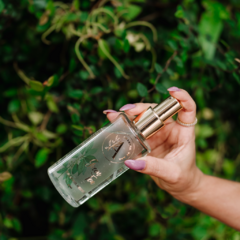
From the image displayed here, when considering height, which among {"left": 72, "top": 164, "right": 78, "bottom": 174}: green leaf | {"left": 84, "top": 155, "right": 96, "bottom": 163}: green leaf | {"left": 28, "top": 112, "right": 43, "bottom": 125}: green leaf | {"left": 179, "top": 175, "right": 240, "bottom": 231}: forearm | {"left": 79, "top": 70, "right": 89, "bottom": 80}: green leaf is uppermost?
{"left": 79, "top": 70, "right": 89, "bottom": 80}: green leaf

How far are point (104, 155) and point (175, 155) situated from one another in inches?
8.6

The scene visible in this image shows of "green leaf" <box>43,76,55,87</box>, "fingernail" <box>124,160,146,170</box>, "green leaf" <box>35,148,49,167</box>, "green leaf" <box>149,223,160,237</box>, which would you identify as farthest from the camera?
"green leaf" <box>149,223,160,237</box>

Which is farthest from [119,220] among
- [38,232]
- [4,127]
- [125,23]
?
[125,23]

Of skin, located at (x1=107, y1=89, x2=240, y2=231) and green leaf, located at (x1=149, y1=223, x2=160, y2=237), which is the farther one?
green leaf, located at (x1=149, y1=223, x2=160, y2=237)

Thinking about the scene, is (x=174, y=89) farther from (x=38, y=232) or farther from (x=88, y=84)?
(x=38, y=232)

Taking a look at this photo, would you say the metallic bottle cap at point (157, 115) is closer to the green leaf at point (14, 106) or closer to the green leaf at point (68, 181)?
the green leaf at point (68, 181)

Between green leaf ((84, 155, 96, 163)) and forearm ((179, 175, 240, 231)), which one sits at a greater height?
green leaf ((84, 155, 96, 163))

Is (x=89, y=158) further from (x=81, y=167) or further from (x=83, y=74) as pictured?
(x=83, y=74)

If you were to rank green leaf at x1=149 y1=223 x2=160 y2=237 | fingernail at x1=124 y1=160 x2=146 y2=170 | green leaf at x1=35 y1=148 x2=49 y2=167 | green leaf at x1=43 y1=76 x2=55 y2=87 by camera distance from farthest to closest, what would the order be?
green leaf at x1=149 y1=223 x2=160 y2=237 < green leaf at x1=35 y1=148 x2=49 y2=167 < green leaf at x1=43 y1=76 x2=55 y2=87 < fingernail at x1=124 y1=160 x2=146 y2=170

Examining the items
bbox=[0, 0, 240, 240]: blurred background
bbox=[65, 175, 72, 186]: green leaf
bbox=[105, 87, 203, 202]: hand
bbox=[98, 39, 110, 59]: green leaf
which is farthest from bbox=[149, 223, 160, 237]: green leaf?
bbox=[98, 39, 110, 59]: green leaf

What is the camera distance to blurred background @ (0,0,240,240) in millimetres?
702

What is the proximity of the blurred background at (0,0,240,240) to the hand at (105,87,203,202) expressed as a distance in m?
0.08

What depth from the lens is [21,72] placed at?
822 mm

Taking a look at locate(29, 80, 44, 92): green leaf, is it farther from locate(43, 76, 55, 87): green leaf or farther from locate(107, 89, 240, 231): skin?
locate(107, 89, 240, 231): skin
